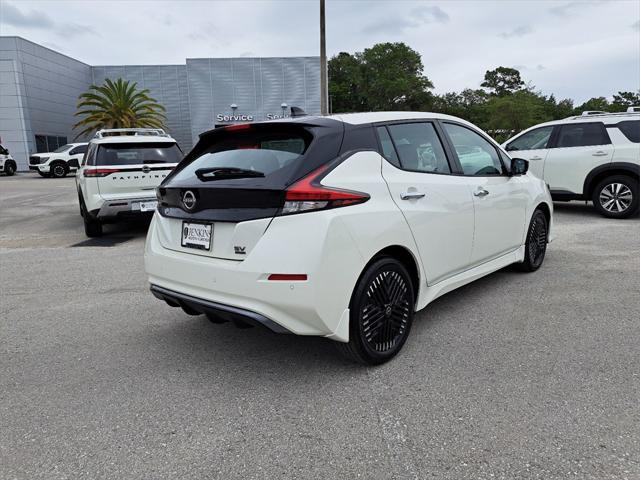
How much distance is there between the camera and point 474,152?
427 centimetres

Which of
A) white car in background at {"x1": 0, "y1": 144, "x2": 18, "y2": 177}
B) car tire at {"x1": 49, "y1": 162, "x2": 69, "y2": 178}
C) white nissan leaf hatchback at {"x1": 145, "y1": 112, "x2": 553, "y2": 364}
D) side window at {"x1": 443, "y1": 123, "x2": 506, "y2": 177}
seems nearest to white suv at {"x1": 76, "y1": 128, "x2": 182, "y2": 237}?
white nissan leaf hatchback at {"x1": 145, "y1": 112, "x2": 553, "y2": 364}

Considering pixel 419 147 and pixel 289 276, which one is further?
pixel 419 147

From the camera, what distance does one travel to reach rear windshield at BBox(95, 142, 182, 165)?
7.59 meters

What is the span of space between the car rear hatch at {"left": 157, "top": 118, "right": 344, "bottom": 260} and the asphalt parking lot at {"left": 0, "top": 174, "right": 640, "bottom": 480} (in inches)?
34.1

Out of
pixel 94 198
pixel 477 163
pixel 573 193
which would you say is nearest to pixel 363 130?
pixel 477 163

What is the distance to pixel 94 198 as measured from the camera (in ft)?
24.7

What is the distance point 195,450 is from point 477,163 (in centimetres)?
318

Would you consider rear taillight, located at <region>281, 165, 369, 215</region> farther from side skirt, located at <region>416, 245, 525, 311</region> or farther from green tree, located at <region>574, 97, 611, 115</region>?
green tree, located at <region>574, 97, 611, 115</region>

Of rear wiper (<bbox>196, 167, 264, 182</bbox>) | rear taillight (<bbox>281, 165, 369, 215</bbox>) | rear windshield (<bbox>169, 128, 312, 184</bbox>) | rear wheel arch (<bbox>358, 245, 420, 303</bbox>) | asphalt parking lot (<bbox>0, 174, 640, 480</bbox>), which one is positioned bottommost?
asphalt parking lot (<bbox>0, 174, 640, 480</bbox>)

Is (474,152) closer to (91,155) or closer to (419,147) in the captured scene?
(419,147)

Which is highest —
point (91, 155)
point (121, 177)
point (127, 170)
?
point (91, 155)

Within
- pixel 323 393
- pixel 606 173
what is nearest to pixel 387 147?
pixel 323 393

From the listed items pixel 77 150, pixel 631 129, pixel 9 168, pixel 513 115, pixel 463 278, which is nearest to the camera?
pixel 463 278

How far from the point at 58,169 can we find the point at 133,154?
21.4m
